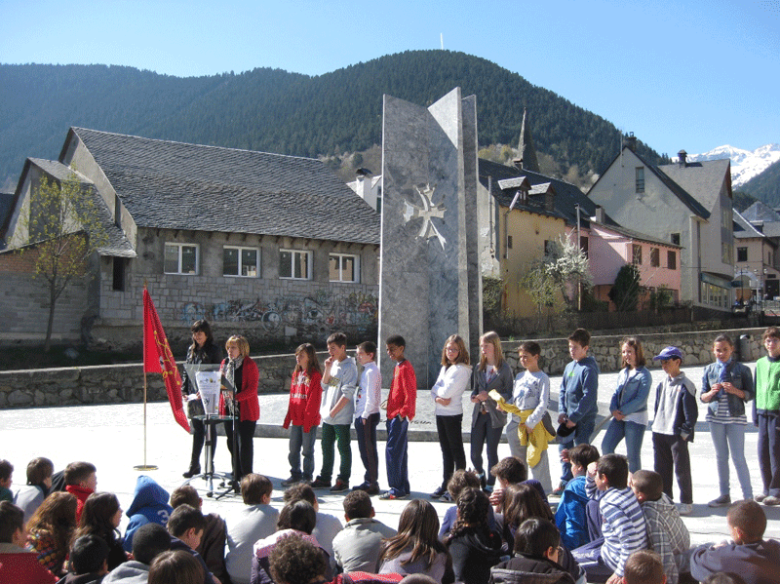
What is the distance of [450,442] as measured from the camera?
797 cm

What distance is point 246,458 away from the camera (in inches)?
321

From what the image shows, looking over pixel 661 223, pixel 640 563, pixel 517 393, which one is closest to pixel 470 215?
pixel 517 393

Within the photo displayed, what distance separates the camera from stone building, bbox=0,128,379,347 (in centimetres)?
3008

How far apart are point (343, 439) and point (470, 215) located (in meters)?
7.40

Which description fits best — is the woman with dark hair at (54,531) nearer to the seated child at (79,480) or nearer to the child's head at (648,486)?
the seated child at (79,480)

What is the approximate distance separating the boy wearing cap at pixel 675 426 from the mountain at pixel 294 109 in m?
106

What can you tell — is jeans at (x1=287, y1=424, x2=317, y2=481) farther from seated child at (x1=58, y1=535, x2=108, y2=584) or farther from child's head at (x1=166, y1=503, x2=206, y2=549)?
seated child at (x1=58, y1=535, x2=108, y2=584)

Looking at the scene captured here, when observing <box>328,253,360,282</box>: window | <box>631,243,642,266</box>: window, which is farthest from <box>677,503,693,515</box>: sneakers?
<box>631,243,642,266</box>: window

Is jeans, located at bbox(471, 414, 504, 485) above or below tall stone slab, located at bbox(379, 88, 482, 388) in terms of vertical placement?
below

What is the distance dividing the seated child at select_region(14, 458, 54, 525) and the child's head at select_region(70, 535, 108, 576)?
5.71ft

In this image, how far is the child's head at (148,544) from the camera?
3779 mm

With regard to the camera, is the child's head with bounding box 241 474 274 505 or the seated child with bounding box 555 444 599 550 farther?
the seated child with bounding box 555 444 599 550

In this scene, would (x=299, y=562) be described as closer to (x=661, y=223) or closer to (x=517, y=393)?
(x=517, y=393)

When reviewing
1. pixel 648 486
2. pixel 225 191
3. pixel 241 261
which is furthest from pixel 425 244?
pixel 225 191
